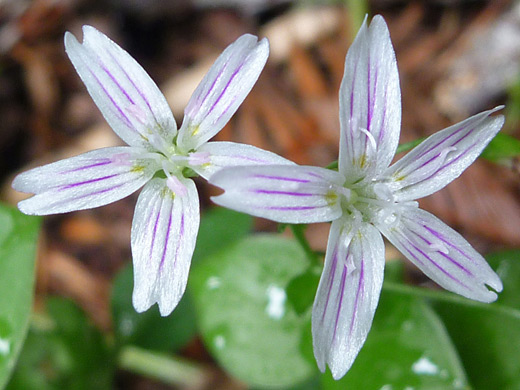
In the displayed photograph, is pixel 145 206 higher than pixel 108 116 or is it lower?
lower

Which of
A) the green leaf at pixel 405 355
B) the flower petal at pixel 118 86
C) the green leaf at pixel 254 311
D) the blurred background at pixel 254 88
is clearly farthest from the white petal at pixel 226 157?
the blurred background at pixel 254 88

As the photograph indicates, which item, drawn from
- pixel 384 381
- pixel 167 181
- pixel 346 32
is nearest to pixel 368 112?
pixel 167 181

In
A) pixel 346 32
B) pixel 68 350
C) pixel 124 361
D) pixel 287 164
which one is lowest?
pixel 124 361

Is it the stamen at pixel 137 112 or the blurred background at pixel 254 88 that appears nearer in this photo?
the stamen at pixel 137 112

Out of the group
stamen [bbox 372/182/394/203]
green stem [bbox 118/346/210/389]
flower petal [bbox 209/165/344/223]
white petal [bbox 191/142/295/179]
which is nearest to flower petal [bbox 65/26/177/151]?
white petal [bbox 191/142/295/179]

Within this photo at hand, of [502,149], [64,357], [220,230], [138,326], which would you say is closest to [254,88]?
[220,230]

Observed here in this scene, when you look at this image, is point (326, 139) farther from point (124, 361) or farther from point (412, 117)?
point (124, 361)

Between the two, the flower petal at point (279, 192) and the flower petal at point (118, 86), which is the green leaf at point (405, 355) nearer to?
the flower petal at point (279, 192)

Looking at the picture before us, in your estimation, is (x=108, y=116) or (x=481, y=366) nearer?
(x=108, y=116)
